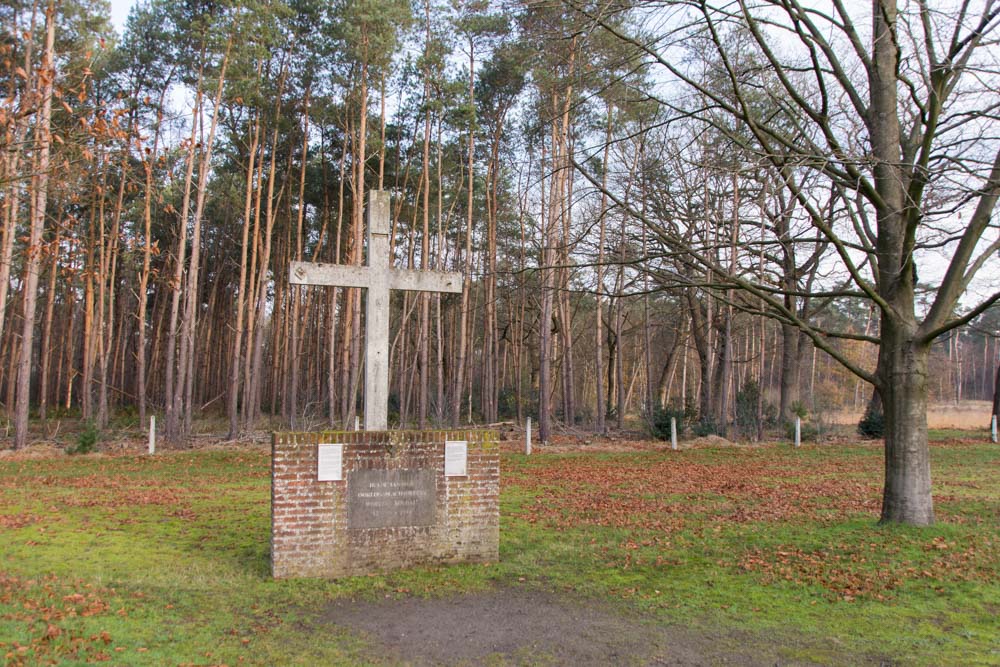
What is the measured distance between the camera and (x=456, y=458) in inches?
285

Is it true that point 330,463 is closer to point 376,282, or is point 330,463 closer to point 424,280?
point 376,282

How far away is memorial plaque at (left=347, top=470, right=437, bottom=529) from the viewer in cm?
691

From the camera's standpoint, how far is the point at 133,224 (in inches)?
1216

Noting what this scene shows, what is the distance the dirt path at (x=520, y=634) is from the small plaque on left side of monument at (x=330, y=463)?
121 cm

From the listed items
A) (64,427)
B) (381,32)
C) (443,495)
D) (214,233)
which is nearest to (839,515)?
(443,495)

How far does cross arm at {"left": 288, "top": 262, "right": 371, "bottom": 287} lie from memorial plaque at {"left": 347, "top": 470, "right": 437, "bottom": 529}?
202 cm

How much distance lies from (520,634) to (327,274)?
4.17 m

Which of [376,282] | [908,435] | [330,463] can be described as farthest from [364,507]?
[908,435]

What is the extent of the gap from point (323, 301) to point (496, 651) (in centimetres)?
3358

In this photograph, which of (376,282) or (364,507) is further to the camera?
(376,282)

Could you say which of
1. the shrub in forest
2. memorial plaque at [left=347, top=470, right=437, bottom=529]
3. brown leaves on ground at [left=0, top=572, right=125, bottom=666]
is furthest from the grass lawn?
the shrub in forest

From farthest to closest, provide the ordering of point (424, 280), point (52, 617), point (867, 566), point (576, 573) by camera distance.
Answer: point (424, 280), point (576, 573), point (867, 566), point (52, 617)

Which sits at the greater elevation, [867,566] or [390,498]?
[390,498]

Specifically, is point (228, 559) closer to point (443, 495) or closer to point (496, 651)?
point (443, 495)
